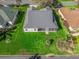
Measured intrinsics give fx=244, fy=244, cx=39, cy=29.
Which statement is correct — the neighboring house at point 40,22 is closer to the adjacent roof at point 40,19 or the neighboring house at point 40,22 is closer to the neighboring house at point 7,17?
the adjacent roof at point 40,19

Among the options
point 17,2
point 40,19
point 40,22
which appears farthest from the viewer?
point 17,2

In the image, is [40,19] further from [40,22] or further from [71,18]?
[71,18]

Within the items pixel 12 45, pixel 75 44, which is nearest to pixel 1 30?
pixel 12 45

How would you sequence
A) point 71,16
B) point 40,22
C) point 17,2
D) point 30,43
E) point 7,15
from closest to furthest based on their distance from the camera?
1. point 30,43
2. point 40,22
3. point 7,15
4. point 71,16
5. point 17,2

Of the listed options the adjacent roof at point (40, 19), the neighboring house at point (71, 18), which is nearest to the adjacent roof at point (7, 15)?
the adjacent roof at point (40, 19)

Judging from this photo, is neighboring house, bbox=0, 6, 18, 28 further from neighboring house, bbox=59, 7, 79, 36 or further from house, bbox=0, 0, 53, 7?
neighboring house, bbox=59, 7, 79, 36

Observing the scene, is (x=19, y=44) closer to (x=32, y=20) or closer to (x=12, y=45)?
(x=12, y=45)

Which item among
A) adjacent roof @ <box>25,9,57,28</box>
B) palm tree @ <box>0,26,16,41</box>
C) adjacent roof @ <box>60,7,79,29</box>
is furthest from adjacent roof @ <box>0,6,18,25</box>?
adjacent roof @ <box>60,7,79,29</box>

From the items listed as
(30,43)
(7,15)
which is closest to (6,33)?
Answer: (30,43)
